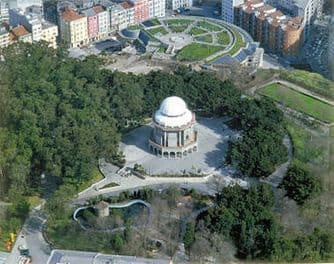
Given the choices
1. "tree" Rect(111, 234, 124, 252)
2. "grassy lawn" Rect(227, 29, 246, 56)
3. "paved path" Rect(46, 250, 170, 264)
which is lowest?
"grassy lawn" Rect(227, 29, 246, 56)

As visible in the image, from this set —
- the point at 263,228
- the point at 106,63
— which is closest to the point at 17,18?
the point at 106,63

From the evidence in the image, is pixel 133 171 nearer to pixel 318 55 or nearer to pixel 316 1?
pixel 318 55

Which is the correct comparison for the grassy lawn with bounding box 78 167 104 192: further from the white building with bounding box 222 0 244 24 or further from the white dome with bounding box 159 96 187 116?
the white building with bounding box 222 0 244 24

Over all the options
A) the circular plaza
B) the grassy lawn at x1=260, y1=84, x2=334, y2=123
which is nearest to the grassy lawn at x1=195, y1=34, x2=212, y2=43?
the circular plaza

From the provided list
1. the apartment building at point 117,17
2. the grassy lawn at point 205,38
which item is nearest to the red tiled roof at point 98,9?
the apartment building at point 117,17

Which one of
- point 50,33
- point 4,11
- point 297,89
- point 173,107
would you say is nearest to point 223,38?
point 297,89

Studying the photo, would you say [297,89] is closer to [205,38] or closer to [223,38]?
[223,38]

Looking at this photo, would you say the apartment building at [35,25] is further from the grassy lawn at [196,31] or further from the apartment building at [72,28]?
the grassy lawn at [196,31]
